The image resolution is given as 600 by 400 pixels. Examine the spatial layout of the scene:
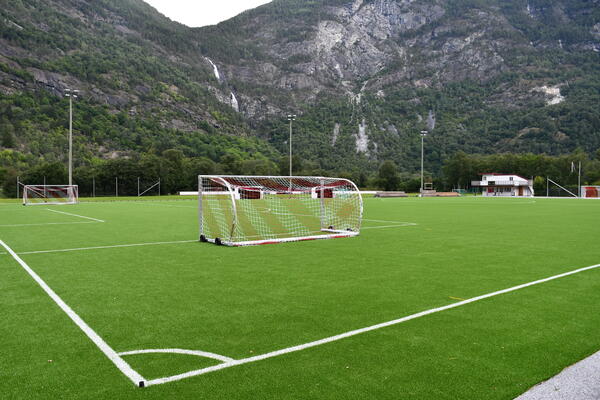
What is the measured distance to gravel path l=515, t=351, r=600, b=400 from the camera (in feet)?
10.1

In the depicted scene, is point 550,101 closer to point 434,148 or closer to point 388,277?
point 434,148

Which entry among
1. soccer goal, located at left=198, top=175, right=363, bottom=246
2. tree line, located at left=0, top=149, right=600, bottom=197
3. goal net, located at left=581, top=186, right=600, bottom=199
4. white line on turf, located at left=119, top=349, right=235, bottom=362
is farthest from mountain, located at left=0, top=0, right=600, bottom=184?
white line on turf, located at left=119, top=349, right=235, bottom=362

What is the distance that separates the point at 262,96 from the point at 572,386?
180m

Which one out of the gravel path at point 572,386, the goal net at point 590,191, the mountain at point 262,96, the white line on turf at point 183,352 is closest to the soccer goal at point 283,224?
the white line on turf at point 183,352

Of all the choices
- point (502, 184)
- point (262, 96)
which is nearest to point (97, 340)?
point (502, 184)

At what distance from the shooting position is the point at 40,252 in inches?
385

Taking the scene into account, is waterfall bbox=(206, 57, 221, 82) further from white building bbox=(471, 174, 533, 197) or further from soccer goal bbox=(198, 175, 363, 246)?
soccer goal bbox=(198, 175, 363, 246)

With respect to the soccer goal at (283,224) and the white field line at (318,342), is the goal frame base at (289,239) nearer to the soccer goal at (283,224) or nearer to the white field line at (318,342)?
the soccer goal at (283,224)

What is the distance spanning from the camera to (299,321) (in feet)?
15.6

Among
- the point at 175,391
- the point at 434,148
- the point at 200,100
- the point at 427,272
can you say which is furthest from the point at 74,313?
the point at 200,100

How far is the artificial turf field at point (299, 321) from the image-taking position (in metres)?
3.29

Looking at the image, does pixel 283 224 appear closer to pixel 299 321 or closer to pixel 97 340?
pixel 299 321

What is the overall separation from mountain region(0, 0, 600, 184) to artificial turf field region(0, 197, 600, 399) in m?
79.5

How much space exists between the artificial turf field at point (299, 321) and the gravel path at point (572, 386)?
0.34ft
